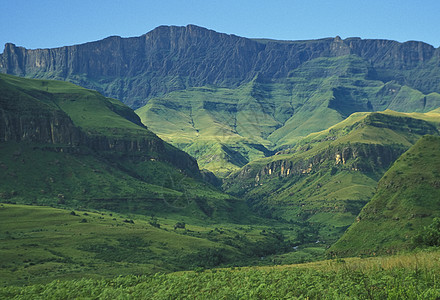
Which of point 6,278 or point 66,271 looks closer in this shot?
point 6,278

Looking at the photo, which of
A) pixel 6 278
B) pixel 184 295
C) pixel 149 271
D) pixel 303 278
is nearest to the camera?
pixel 184 295

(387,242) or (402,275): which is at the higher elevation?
(402,275)

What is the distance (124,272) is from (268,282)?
127 metres

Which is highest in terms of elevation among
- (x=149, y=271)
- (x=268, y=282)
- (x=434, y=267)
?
(x=434, y=267)

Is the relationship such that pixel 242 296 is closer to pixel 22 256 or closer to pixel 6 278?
pixel 6 278

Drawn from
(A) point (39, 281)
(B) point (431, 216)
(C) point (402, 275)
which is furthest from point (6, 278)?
(B) point (431, 216)

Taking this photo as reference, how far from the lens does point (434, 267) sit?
6462 cm

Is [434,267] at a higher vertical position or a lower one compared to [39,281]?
higher

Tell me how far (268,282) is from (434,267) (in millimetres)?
22299

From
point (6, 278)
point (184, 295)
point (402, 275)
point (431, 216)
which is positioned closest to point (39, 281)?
point (6, 278)

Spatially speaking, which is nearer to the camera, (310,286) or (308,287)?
(308,287)

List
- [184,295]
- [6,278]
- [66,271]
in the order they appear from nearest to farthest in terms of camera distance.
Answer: [184,295], [6,278], [66,271]

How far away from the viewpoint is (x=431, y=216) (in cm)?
19962

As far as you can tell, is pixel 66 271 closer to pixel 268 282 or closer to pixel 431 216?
pixel 268 282
